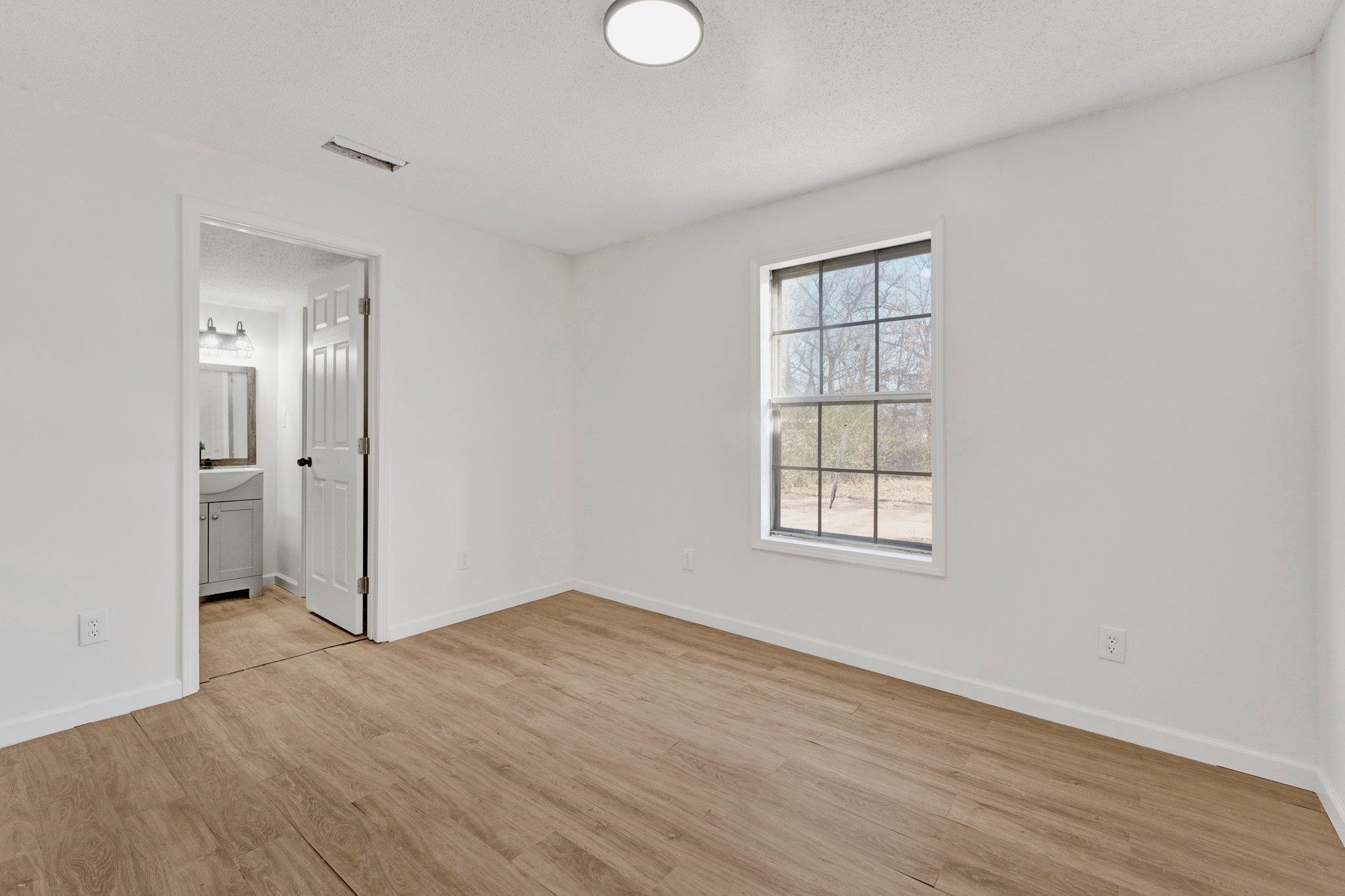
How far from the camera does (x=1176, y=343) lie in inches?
89.6

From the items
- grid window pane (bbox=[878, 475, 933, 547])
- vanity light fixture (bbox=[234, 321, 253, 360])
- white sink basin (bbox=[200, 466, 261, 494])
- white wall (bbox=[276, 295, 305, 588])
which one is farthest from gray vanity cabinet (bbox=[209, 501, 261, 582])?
grid window pane (bbox=[878, 475, 933, 547])

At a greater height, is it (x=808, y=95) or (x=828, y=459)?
(x=808, y=95)

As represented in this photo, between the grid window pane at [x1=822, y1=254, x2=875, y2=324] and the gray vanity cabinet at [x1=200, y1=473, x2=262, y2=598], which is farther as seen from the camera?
the gray vanity cabinet at [x1=200, y1=473, x2=262, y2=598]

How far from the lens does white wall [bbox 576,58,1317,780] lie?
211 cm

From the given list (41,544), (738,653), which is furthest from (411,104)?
(738,653)

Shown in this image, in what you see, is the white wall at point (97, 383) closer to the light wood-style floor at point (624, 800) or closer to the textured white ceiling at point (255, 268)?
Answer: the light wood-style floor at point (624, 800)

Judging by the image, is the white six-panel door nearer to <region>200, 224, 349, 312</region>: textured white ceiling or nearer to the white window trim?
<region>200, 224, 349, 312</region>: textured white ceiling

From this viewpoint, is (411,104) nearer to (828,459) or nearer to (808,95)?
(808,95)

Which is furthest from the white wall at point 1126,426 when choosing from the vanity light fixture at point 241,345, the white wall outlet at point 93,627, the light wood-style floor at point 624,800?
the vanity light fixture at point 241,345

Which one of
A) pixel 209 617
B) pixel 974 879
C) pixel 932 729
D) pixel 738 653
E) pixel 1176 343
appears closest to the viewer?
pixel 974 879

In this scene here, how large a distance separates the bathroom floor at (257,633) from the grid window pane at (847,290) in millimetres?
3247

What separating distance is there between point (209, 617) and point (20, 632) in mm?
1694

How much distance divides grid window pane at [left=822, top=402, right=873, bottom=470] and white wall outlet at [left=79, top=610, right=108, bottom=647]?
10.9ft

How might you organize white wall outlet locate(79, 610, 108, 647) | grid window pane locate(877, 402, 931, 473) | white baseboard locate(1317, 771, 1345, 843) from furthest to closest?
grid window pane locate(877, 402, 931, 473) < white wall outlet locate(79, 610, 108, 647) < white baseboard locate(1317, 771, 1345, 843)
